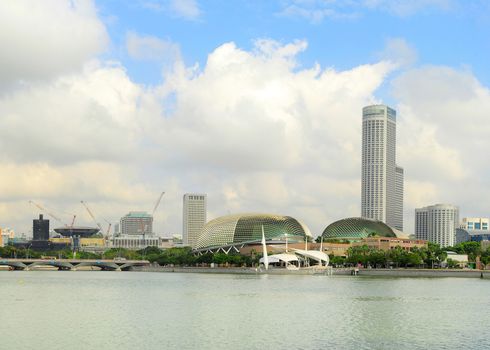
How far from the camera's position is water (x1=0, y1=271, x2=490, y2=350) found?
4903 centimetres

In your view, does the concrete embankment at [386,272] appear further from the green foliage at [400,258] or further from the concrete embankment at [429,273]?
the green foliage at [400,258]

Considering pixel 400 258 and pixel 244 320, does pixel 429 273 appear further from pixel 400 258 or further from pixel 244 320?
pixel 244 320

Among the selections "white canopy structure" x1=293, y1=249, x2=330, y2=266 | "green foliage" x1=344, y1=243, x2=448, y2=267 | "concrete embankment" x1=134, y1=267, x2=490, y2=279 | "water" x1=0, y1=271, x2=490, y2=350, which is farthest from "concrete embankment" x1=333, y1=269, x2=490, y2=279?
"water" x1=0, y1=271, x2=490, y2=350

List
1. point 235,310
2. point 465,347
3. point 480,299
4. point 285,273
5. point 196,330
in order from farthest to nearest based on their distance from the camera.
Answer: point 285,273, point 480,299, point 235,310, point 196,330, point 465,347

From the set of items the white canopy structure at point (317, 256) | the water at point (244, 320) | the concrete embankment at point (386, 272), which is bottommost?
the concrete embankment at point (386, 272)

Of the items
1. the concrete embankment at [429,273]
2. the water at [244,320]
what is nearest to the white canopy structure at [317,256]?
the concrete embankment at [429,273]

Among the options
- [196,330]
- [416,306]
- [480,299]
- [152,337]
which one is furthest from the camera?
[480,299]


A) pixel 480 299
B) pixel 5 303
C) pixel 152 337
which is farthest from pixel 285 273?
pixel 152 337

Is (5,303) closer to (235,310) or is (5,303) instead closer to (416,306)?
(235,310)

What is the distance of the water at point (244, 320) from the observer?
1930 inches

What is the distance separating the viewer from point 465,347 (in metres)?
47.5

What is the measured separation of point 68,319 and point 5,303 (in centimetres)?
1850

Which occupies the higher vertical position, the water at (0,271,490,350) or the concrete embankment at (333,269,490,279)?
the water at (0,271,490,350)

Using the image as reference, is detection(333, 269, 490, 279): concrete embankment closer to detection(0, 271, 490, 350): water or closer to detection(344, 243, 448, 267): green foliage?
detection(344, 243, 448, 267): green foliage
